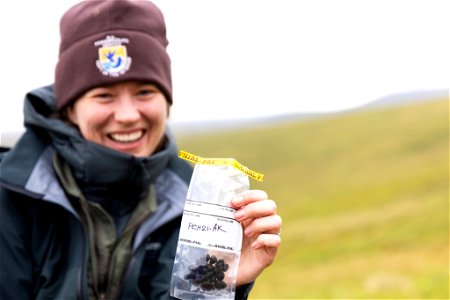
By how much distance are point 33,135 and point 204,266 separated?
164 centimetres

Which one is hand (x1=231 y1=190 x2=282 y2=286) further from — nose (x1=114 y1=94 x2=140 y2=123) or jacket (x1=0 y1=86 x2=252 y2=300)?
nose (x1=114 y1=94 x2=140 y2=123)

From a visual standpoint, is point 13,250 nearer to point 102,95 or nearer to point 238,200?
point 102,95

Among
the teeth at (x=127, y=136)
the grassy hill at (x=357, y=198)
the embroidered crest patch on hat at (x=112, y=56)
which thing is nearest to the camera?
the embroidered crest patch on hat at (x=112, y=56)

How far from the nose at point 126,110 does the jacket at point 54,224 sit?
0.75 ft

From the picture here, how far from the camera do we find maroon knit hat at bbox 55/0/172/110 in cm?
450

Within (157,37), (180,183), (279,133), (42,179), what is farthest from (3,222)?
(279,133)

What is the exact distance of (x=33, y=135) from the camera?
4.67 m

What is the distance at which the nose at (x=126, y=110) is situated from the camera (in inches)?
174

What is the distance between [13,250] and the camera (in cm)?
436

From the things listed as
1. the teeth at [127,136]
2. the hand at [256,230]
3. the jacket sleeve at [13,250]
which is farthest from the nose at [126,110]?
the hand at [256,230]

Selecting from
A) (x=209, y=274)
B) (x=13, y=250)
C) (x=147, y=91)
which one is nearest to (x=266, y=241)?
(x=209, y=274)

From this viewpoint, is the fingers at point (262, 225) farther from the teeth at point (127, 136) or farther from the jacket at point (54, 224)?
the teeth at point (127, 136)

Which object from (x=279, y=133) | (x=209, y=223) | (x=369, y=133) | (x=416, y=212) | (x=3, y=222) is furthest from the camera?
(x=279, y=133)

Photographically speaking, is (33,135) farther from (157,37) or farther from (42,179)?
(157,37)
